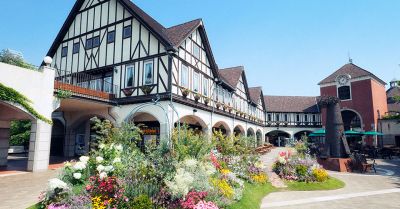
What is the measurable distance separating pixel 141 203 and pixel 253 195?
494cm

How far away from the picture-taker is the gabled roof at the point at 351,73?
121ft

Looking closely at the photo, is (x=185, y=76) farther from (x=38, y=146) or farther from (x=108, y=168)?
(x=108, y=168)

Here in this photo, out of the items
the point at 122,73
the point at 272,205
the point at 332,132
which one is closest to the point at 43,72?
the point at 122,73

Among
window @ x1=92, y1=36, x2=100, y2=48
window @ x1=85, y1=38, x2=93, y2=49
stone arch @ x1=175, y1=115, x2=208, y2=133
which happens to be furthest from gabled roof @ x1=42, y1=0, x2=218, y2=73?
stone arch @ x1=175, y1=115, x2=208, y2=133

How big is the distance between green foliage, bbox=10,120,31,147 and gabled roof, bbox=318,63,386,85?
40.5 m

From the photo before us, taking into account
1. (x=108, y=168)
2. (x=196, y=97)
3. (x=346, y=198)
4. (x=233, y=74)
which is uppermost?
(x=233, y=74)

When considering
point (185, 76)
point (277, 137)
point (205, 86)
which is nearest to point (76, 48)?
point (185, 76)

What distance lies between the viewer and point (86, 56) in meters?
20.5

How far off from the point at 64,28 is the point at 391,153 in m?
32.9

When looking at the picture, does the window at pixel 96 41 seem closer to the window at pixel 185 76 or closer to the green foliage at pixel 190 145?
the window at pixel 185 76

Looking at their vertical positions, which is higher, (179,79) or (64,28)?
(64,28)

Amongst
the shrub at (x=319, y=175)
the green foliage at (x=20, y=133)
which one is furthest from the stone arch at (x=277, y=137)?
the green foliage at (x=20, y=133)

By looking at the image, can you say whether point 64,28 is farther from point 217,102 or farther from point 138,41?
point 217,102

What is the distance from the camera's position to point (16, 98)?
12.3 metres
